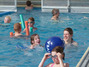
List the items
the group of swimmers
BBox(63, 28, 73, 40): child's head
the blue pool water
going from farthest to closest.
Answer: BBox(63, 28, 73, 40): child's head, the blue pool water, the group of swimmers

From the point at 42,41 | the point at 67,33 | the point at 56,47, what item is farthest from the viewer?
the point at 42,41

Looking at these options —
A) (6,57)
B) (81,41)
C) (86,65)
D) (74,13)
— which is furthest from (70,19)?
(86,65)

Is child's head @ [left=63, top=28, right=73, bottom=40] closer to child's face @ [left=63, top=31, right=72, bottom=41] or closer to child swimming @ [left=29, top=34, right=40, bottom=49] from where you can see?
child's face @ [left=63, top=31, right=72, bottom=41]

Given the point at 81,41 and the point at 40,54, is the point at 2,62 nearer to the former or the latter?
the point at 40,54

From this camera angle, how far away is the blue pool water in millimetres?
7356

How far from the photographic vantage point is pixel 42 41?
9.27m

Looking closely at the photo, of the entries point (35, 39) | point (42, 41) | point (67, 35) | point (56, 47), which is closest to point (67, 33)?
point (67, 35)

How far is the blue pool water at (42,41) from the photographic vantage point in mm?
7356

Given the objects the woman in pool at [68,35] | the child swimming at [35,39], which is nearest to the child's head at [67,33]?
the woman in pool at [68,35]

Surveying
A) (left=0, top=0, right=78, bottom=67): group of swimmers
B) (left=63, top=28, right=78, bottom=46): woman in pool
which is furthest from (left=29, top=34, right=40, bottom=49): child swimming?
(left=63, top=28, right=78, bottom=46): woman in pool

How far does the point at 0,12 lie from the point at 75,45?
26.7 ft

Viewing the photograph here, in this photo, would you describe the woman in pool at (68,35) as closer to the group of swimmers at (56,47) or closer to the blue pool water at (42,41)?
the group of swimmers at (56,47)

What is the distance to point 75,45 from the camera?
8.42m

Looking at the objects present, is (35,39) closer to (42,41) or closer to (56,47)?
(42,41)
